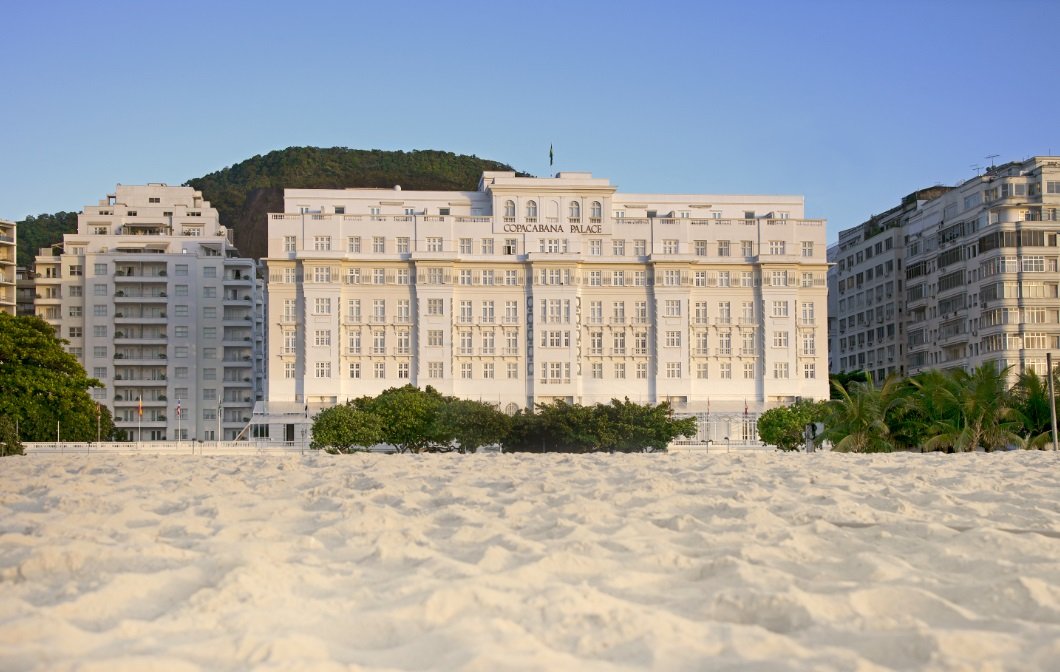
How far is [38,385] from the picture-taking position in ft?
239

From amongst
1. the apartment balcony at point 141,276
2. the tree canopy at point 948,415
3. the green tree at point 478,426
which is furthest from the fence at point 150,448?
the apartment balcony at point 141,276

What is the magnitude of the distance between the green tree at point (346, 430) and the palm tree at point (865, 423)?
27.0m

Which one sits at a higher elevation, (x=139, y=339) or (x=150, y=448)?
(x=139, y=339)

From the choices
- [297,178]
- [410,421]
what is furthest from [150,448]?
[297,178]

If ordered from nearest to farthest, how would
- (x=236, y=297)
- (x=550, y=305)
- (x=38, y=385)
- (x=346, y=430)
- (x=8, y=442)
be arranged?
(x=8, y=442) → (x=346, y=430) → (x=38, y=385) → (x=550, y=305) → (x=236, y=297)

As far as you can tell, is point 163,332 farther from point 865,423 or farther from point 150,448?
point 865,423

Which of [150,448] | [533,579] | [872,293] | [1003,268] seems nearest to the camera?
[533,579]

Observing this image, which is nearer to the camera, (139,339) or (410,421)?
(410,421)

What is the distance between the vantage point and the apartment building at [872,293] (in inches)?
4222

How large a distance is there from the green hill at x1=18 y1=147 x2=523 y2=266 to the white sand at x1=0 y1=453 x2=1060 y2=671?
145 meters

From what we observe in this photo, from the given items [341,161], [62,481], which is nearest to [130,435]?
[341,161]

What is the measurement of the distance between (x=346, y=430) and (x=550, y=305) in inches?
1016

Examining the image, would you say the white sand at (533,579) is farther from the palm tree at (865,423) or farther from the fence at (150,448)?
the fence at (150,448)

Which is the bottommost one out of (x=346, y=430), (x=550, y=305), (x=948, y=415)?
(x=346, y=430)
